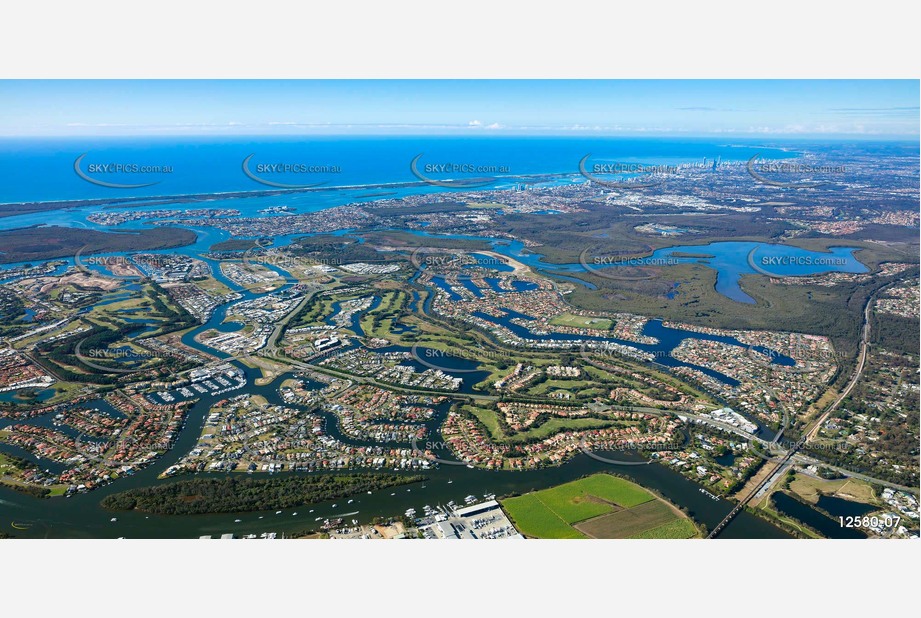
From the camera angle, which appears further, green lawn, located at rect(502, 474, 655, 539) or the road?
the road

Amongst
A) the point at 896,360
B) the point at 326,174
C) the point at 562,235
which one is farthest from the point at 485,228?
the point at 326,174

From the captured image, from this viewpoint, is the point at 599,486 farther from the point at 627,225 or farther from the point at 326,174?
the point at 326,174
